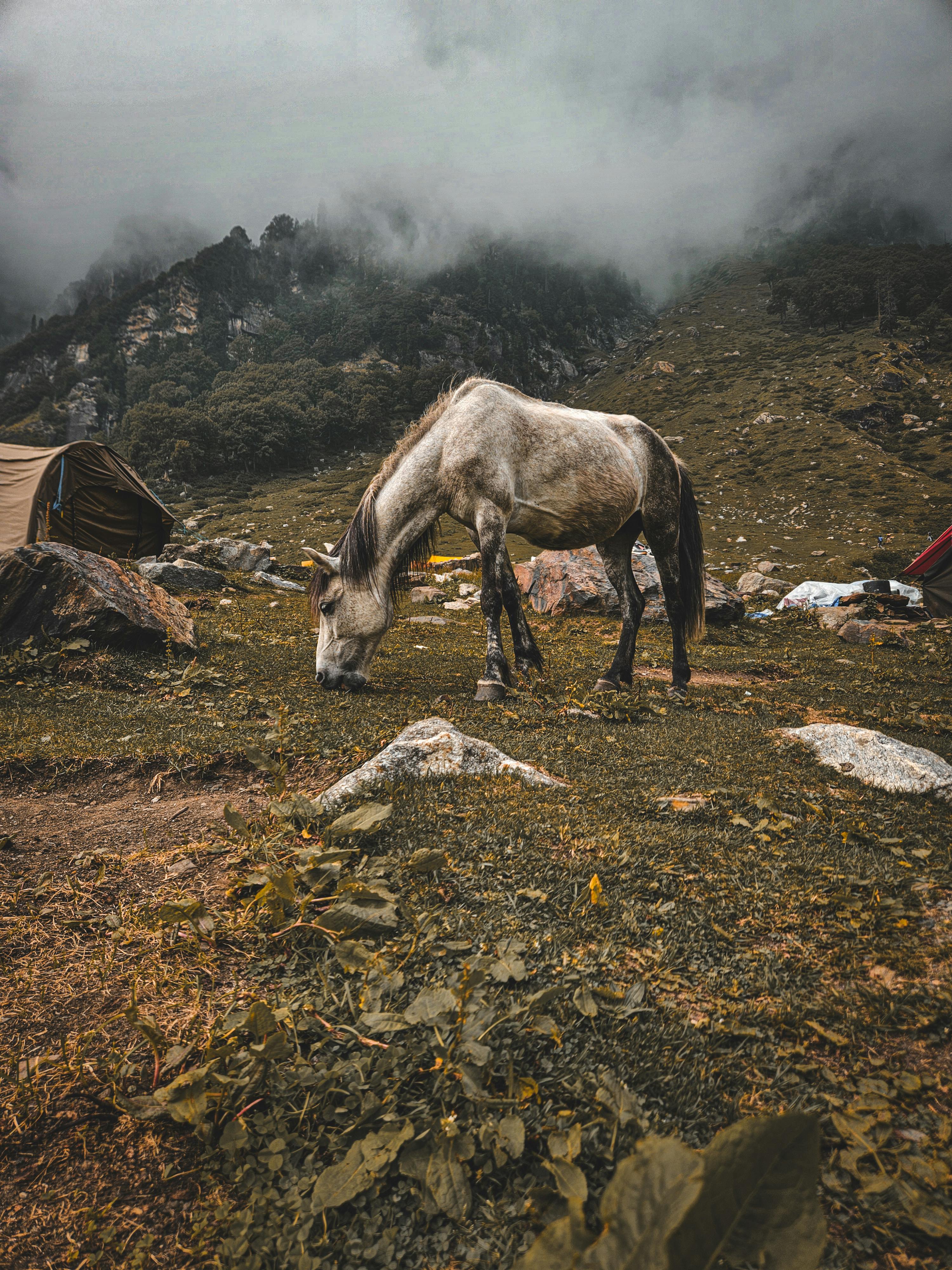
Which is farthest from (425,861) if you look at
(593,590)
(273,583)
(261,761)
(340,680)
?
(273,583)

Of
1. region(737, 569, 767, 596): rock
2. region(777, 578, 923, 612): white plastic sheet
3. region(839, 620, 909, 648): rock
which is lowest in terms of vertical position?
region(737, 569, 767, 596): rock

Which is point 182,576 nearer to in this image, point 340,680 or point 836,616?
point 340,680

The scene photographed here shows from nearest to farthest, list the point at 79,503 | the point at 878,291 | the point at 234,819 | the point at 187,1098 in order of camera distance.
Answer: the point at 187,1098
the point at 234,819
the point at 79,503
the point at 878,291

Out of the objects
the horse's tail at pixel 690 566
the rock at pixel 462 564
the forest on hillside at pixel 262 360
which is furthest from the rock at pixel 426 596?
the forest on hillside at pixel 262 360

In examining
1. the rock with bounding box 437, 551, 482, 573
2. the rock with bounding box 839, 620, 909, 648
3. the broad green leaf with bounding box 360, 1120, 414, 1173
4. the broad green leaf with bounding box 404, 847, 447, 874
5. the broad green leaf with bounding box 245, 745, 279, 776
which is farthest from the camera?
the rock with bounding box 437, 551, 482, 573

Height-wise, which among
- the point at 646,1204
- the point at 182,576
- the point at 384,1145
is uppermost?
the point at 646,1204

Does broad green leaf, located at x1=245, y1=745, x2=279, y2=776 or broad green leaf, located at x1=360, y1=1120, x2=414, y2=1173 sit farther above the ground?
broad green leaf, located at x1=360, y1=1120, x2=414, y2=1173

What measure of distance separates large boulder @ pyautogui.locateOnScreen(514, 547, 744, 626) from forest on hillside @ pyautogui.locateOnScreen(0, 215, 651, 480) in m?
82.4

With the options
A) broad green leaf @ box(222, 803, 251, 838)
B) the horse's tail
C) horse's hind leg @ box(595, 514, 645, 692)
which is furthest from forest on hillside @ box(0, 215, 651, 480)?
broad green leaf @ box(222, 803, 251, 838)

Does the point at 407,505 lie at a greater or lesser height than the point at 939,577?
greater

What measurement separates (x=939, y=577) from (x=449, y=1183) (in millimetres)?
22542

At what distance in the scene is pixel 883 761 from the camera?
4.29 meters

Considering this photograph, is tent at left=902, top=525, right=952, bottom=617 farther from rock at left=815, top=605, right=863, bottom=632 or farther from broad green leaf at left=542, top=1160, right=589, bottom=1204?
broad green leaf at left=542, top=1160, right=589, bottom=1204

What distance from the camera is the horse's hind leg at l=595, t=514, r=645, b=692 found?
7.83m
